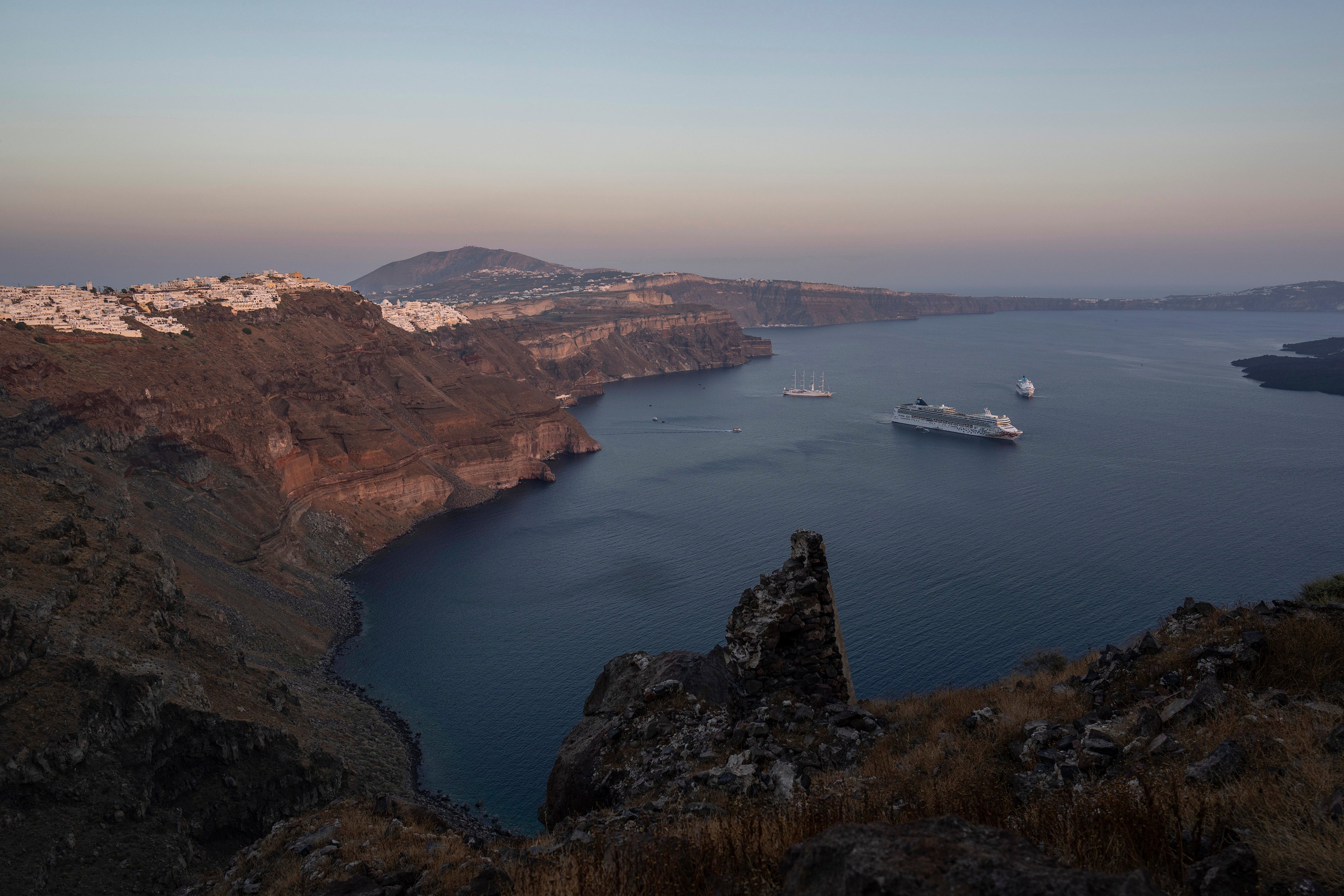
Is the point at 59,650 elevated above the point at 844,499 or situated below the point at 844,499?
above

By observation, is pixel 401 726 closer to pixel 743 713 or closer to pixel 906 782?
pixel 743 713

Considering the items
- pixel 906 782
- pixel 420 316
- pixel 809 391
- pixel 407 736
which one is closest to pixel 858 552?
pixel 407 736

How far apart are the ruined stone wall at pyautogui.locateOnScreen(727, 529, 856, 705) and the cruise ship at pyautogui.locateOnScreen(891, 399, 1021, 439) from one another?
4115 inches

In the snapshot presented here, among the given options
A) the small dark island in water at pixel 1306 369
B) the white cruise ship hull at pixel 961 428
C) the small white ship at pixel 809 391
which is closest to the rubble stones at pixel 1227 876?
the white cruise ship hull at pixel 961 428

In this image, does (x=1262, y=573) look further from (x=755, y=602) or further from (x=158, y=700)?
(x=158, y=700)

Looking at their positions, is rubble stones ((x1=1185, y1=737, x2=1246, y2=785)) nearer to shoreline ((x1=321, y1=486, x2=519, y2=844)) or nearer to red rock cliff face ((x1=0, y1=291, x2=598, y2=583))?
shoreline ((x1=321, y1=486, x2=519, y2=844))

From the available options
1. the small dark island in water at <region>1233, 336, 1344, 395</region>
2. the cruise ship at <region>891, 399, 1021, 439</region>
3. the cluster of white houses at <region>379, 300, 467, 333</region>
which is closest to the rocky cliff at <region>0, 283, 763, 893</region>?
the cluster of white houses at <region>379, 300, 467, 333</region>

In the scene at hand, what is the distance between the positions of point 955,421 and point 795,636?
111593 mm

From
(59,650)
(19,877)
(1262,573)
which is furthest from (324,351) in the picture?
(1262,573)

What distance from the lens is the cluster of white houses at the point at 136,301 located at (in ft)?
237

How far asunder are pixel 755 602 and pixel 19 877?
2112 centimetres

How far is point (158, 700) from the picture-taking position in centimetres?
2680

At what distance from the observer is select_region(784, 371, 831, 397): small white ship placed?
156375mm

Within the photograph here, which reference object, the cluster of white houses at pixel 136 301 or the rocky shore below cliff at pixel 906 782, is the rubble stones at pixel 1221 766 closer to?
the rocky shore below cliff at pixel 906 782
